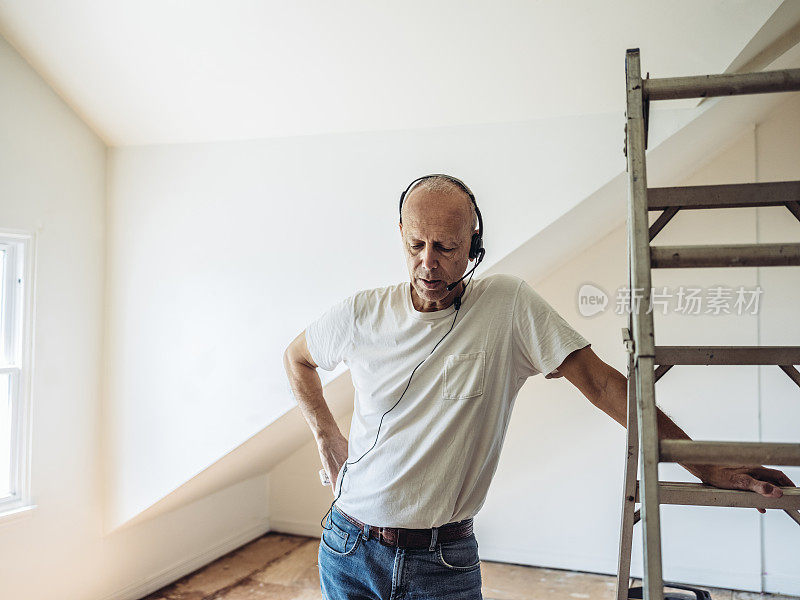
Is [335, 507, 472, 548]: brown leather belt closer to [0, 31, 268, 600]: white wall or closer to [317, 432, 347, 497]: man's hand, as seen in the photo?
[317, 432, 347, 497]: man's hand

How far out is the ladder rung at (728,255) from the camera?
1040mm

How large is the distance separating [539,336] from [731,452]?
508 mm

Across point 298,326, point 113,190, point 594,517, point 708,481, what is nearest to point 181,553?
point 298,326

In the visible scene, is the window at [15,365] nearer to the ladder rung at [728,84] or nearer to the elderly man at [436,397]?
the elderly man at [436,397]

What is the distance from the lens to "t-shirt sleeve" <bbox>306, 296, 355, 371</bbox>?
169cm

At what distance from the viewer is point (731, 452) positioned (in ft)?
3.28

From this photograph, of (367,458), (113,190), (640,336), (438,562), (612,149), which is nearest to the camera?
(640,336)

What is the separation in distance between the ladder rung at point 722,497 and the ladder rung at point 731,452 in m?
0.10

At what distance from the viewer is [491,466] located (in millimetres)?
1506

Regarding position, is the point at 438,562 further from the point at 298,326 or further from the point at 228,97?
the point at 228,97

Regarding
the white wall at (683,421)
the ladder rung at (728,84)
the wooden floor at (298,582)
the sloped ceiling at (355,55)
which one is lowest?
the wooden floor at (298,582)

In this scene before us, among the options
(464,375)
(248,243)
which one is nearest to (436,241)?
(464,375)

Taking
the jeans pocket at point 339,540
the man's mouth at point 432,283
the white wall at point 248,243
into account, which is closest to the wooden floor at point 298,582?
the white wall at point 248,243

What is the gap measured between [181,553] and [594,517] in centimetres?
239
